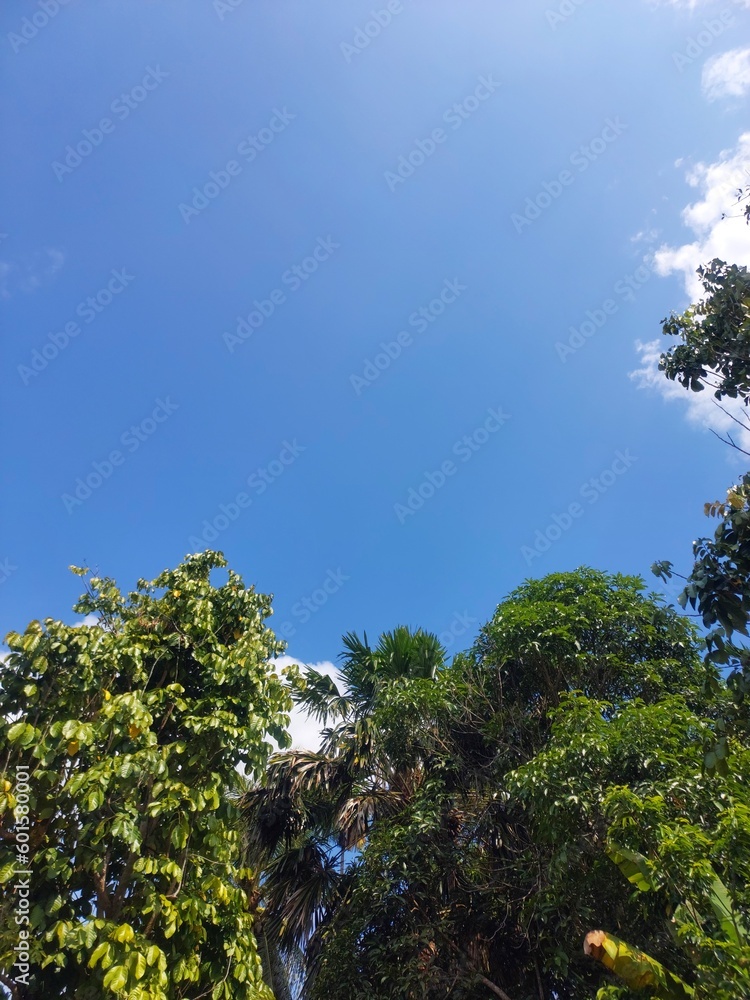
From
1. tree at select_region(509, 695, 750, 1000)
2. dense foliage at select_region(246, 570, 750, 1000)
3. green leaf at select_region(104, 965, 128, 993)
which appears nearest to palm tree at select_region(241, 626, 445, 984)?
dense foliage at select_region(246, 570, 750, 1000)

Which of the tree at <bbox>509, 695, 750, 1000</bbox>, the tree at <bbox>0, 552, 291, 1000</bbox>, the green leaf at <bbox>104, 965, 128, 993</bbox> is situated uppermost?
the tree at <bbox>0, 552, 291, 1000</bbox>

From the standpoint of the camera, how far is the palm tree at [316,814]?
963 centimetres

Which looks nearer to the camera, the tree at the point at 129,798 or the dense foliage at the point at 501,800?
the tree at the point at 129,798

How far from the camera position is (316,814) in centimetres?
1034

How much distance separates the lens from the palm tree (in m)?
9.63

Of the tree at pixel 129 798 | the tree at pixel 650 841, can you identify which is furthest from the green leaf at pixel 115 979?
the tree at pixel 650 841

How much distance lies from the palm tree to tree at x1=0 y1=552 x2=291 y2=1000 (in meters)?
4.08

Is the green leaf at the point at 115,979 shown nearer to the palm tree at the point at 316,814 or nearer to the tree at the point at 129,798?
the tree at the point at 129,798

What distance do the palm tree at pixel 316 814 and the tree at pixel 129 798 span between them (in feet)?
13.4

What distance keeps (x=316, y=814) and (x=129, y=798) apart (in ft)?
19.7

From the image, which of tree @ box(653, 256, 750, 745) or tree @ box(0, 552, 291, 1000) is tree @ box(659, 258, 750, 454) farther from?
tree @ box(0, 552, 291, 1000)

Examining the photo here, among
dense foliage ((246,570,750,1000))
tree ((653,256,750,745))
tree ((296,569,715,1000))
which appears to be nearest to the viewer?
tree ((653,256,750,745))

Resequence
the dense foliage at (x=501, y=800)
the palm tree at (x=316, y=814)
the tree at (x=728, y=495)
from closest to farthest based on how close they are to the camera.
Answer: the tree at (x=728, y=495) < the dense foliage at (x=501, y=800) < the palm tree at (x=316, y=814)

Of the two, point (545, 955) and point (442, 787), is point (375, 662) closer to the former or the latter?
point (442, 787)
